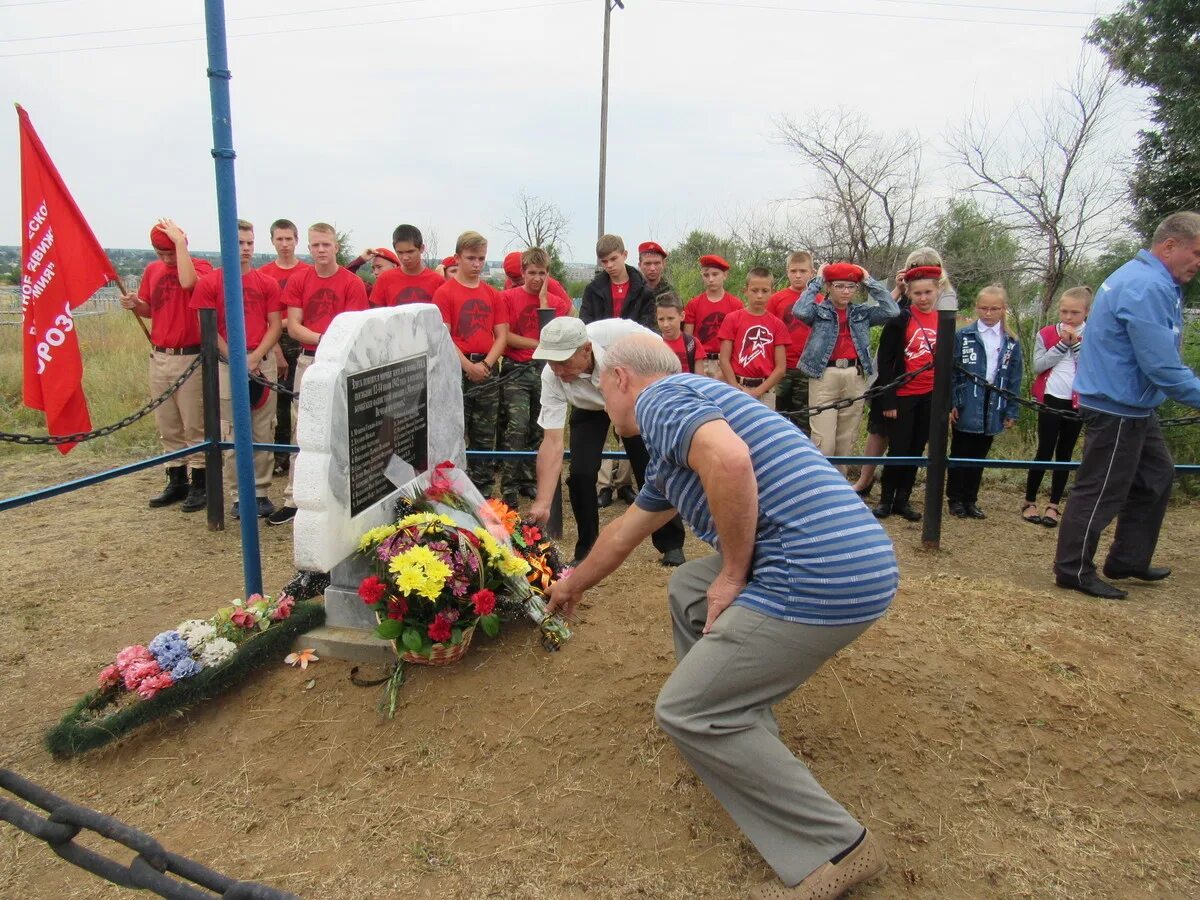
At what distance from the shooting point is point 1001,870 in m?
2.47

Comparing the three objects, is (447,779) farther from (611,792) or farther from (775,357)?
(775,357)

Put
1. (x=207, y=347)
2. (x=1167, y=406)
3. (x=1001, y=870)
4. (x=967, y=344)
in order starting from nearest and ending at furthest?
(x=1001, y=870), (x=207, y=347), (x=967, y=344), (x=1167, y=406)

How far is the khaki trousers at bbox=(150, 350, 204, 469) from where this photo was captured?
6.20 m

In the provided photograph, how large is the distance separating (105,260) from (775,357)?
4290 mm

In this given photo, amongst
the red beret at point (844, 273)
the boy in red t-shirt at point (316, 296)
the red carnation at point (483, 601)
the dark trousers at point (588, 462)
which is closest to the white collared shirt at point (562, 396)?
the dark trousers at point (588, 462)

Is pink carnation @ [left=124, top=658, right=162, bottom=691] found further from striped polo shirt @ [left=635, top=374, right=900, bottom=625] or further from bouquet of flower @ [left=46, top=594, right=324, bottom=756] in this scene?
striped polo shirt @ [left=635, top=374, right=900, bottom=625]

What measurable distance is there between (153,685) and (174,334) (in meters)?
3.75

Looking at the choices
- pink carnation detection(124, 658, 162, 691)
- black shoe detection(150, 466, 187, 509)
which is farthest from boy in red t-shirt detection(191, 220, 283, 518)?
pink carnation detection(124, 658, 162, 691)

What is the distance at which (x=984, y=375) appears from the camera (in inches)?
240

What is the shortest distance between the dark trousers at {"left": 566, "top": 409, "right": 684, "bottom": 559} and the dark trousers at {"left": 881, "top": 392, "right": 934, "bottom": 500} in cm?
215

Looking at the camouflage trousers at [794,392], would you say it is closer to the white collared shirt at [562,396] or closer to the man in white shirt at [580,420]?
the man in white shirt at [580,420]

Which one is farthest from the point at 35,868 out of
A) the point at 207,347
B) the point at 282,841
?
the point at 207,347

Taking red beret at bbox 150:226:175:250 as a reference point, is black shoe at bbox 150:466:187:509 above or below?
below

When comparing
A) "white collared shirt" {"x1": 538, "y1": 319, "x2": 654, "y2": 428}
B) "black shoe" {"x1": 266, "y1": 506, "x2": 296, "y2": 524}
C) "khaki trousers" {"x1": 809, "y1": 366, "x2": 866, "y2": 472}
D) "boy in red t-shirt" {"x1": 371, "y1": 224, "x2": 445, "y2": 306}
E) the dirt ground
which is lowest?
"black shoe" {"x1": 266, "y1": 506, "x2": 296, "y2": 524}
